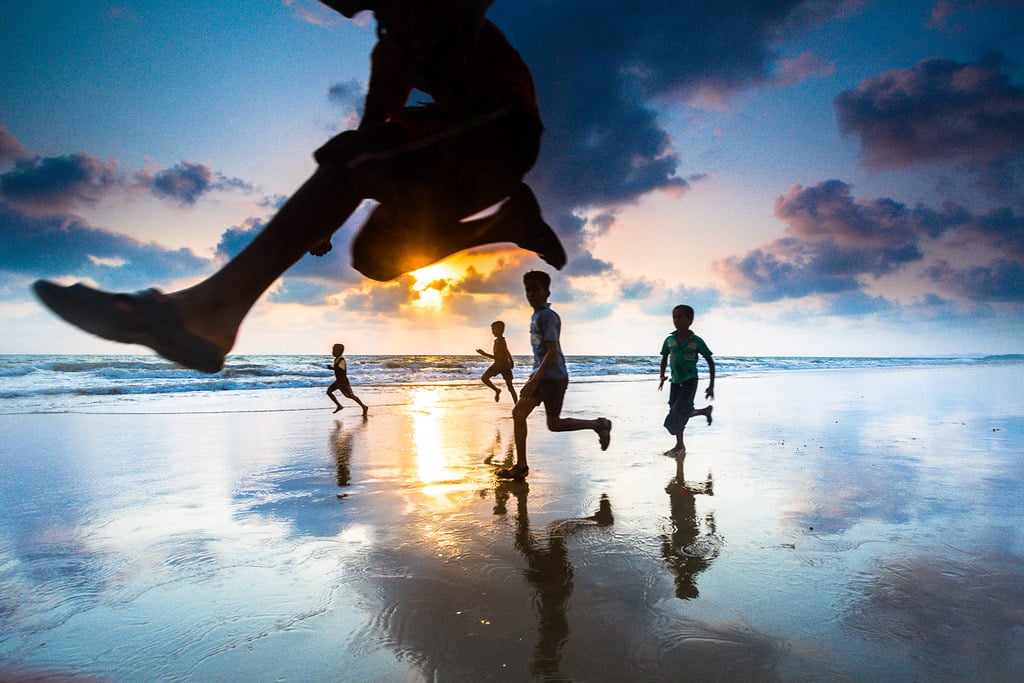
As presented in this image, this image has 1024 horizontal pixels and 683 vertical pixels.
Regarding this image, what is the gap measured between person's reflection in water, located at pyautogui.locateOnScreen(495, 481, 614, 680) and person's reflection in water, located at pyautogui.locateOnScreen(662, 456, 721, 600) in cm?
52

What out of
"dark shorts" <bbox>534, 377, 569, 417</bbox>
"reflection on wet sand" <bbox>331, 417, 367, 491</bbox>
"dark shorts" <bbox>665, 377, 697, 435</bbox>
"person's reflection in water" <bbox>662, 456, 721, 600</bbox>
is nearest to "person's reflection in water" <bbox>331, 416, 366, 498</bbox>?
"reflection on wet sand" <bbox>331, 417, 367, 491</bbox>

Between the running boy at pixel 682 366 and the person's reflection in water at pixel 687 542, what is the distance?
1.97 metres

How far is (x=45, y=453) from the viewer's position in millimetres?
6668

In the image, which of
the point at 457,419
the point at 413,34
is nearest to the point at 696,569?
the point at 413,34

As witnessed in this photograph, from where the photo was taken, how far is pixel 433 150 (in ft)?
4.88

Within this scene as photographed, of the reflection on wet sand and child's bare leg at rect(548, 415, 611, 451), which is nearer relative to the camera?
the reflection on wet sand

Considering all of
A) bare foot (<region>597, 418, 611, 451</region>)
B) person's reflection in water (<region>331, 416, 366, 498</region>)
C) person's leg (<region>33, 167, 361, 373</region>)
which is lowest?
person's reflection in water (<region>331, 416, 366, 498</region>)

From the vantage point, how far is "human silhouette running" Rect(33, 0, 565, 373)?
130 centimetres

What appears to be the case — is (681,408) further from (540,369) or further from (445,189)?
(445,189)

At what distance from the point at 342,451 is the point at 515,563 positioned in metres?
4.39

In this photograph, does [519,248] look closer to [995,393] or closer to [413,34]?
[413,34]

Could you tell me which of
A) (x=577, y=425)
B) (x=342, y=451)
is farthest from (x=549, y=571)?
(x=342, y=451)

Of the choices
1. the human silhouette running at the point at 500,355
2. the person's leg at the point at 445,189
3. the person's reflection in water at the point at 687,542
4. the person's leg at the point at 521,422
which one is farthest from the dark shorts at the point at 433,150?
the human silhouette running at the point at 500,355

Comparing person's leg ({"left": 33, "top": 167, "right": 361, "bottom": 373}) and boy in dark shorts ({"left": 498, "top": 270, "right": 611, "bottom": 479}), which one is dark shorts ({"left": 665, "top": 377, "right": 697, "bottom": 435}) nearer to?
boy in dark shorts ({"left": 498, "top": 270, "right": 611, "bottom": 479})
